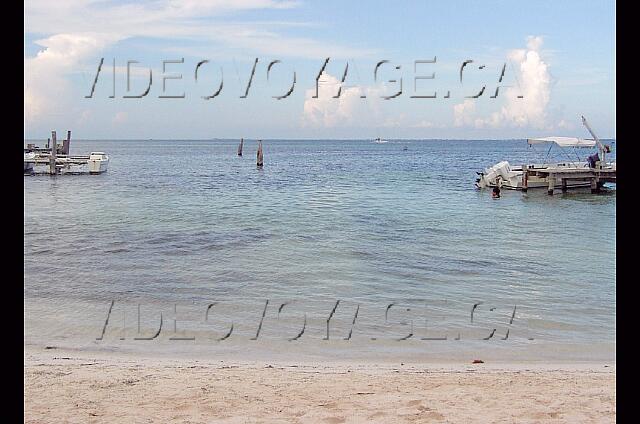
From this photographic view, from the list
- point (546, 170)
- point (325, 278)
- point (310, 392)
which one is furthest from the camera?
point (546, 170)

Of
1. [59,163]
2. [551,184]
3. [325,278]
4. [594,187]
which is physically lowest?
[325,278]

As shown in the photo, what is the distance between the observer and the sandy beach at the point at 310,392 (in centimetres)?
466

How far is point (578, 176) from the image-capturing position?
2784cm

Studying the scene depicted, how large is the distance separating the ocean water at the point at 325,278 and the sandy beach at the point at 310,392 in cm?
95

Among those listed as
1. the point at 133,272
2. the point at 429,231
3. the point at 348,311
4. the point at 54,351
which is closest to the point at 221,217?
the point at 429,231

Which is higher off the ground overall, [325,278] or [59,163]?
[59,163]

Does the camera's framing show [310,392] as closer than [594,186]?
Yes

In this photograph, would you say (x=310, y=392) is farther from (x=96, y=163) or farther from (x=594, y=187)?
(x=96, y=163)

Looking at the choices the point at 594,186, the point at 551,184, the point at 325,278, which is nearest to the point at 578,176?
the point at 594,186

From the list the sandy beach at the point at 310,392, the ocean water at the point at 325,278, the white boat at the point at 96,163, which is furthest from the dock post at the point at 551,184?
the white boat at the point at 96,163

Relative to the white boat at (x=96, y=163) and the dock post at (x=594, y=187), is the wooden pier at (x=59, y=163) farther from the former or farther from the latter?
the dock post at (x=594, y=187)

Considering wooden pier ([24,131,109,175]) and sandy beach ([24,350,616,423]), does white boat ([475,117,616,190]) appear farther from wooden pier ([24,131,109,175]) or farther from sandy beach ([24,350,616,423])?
sandy beach ([24,350,616,423])

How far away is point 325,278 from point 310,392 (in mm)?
6678
